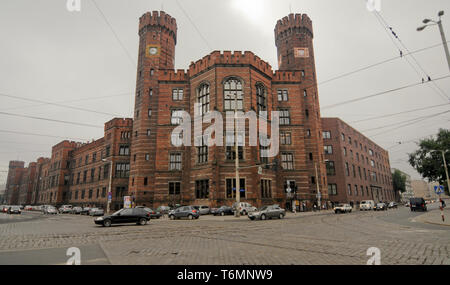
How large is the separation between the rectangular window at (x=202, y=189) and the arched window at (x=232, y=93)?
10001 millimetres

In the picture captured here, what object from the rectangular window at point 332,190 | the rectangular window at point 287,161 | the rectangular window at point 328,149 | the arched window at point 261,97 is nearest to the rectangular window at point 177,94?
the arched window at point 261,97

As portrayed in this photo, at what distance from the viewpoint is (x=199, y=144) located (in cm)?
3559

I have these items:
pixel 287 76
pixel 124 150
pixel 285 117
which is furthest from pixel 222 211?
pixel 124 150

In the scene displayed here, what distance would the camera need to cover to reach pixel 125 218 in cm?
1934

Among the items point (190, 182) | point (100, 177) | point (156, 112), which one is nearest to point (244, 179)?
point (190, 182)

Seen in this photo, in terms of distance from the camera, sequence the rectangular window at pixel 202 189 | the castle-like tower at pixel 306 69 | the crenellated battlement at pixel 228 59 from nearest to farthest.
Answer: the rectangular window at pixel 202 189
the crenellated battlement at pixel 228 59
the castle-like tower at pixel 306 69

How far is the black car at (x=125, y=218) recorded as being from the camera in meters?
18.2

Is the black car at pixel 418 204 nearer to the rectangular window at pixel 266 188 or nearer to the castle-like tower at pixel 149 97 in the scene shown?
the rectangular window at pixel 266 188

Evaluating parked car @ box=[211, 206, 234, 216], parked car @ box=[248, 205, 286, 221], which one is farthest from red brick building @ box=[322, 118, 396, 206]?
parked car @ box=[248, 205, 286, 221]

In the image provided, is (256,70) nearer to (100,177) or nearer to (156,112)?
(156,112)

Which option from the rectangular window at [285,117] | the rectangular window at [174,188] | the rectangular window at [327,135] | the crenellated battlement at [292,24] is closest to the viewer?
the rectangular window at [174,188]

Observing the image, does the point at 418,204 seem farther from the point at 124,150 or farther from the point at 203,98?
the point at 124,150

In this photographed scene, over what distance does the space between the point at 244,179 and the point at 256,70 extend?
15762 millimetres

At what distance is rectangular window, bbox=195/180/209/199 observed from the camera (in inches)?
1313
